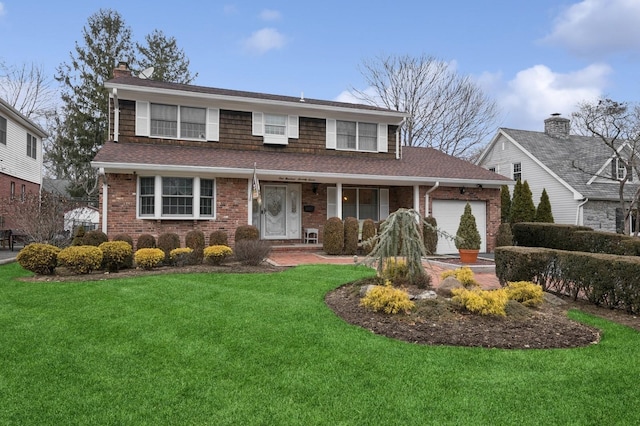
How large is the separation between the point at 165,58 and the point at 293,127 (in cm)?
2451

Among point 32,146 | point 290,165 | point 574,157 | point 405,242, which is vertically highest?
point 32,146

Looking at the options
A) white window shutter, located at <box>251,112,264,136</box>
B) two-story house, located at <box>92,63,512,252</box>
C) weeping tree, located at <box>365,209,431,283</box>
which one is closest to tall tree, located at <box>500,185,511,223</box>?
two-story house, located at <box>92,63,512,252</box>

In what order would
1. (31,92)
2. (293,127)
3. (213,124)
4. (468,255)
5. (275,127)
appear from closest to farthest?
(468,255)
(213,124)
(275,127)
(293,127)
(31,92)

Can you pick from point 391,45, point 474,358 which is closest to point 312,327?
point 474,358

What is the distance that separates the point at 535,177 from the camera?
23.5 m

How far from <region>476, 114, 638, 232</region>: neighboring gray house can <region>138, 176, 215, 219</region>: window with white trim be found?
17.4 meters

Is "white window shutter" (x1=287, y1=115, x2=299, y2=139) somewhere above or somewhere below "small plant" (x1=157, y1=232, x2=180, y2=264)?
above

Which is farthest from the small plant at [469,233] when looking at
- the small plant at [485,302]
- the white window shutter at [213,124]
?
the white window shutter at [213,124]

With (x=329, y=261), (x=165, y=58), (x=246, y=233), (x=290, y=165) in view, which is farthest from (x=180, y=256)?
(x=165, y=58)

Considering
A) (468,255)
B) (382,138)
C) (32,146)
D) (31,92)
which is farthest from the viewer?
(31,92)

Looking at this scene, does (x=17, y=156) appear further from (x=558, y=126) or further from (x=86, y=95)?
(x=558, y=126)

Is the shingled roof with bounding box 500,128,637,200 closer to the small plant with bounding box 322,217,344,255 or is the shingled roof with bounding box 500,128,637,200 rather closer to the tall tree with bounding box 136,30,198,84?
the small plant with bounding box 322,217,344,255

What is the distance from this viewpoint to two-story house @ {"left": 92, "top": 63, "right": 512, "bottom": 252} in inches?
504

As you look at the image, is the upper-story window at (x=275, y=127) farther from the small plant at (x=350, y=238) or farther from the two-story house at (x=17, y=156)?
the two-story house at (x=17, y=156)
